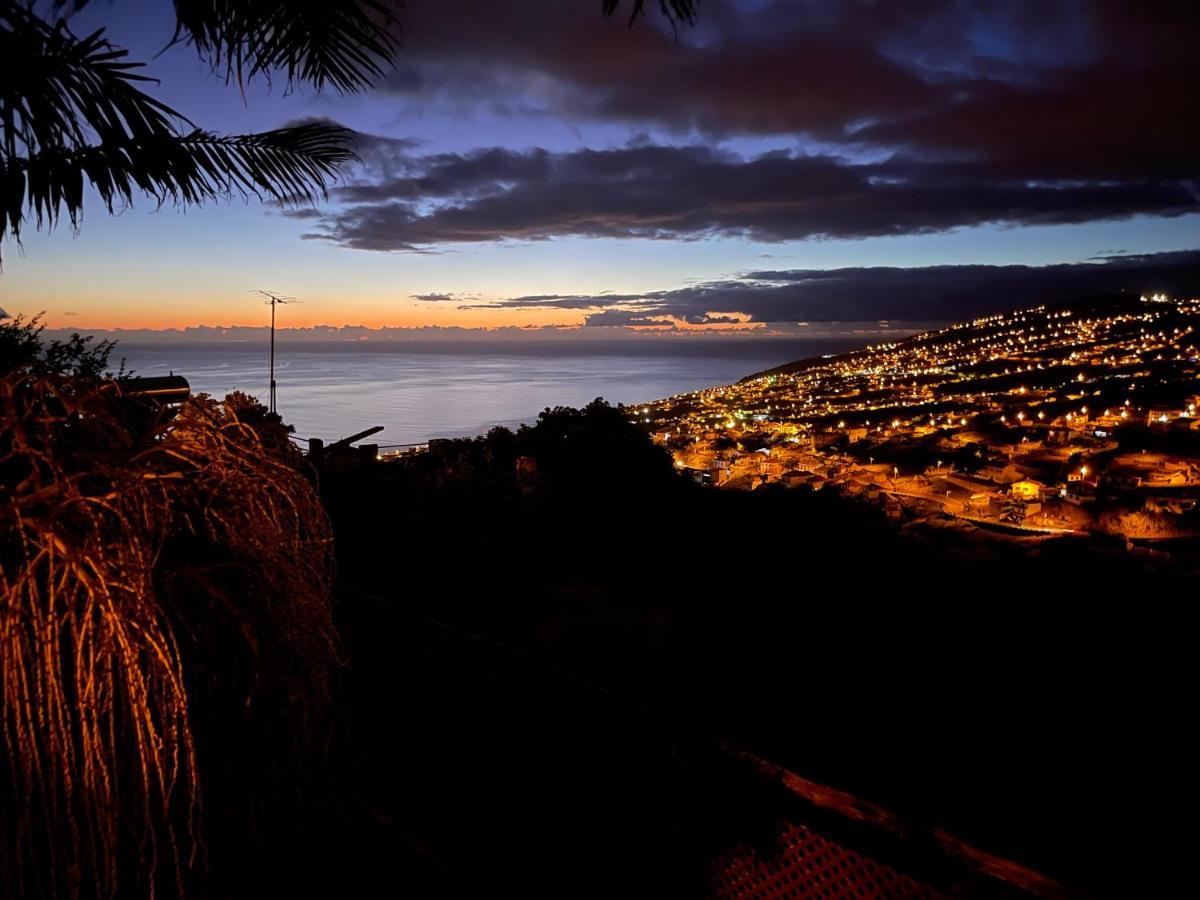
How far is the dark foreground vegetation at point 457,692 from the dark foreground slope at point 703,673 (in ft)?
0.06

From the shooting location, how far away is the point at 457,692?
2.56 meters

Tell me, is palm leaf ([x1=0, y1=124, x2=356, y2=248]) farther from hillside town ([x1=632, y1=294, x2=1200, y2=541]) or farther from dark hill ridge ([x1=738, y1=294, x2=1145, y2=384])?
dark hill ridge ([x1=738, y1=294, x2=1145, y2=384])

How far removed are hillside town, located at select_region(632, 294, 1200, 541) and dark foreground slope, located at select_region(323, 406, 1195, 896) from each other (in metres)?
2.52

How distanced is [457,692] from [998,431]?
25243 millimetres

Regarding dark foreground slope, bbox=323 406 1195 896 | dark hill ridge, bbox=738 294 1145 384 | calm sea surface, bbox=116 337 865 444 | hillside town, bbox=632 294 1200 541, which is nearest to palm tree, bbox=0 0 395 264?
dark foreground slope, bbox=323 406 1195 896

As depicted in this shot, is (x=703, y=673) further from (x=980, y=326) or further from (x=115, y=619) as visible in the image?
(x=980, y=326)

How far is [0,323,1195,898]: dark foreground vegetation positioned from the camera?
1.19m

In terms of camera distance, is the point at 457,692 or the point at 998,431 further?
the point at 998,431

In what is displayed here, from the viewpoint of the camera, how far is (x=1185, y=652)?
5730mm

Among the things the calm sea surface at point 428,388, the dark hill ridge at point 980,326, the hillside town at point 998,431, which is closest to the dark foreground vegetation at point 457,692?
the hillside town at point 998,431

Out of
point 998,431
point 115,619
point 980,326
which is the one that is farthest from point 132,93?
point 980,326

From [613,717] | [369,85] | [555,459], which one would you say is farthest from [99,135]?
[555,459]

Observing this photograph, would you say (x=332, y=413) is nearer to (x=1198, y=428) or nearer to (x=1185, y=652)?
(x=1198, y=428)

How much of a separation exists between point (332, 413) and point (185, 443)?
2313 inches
